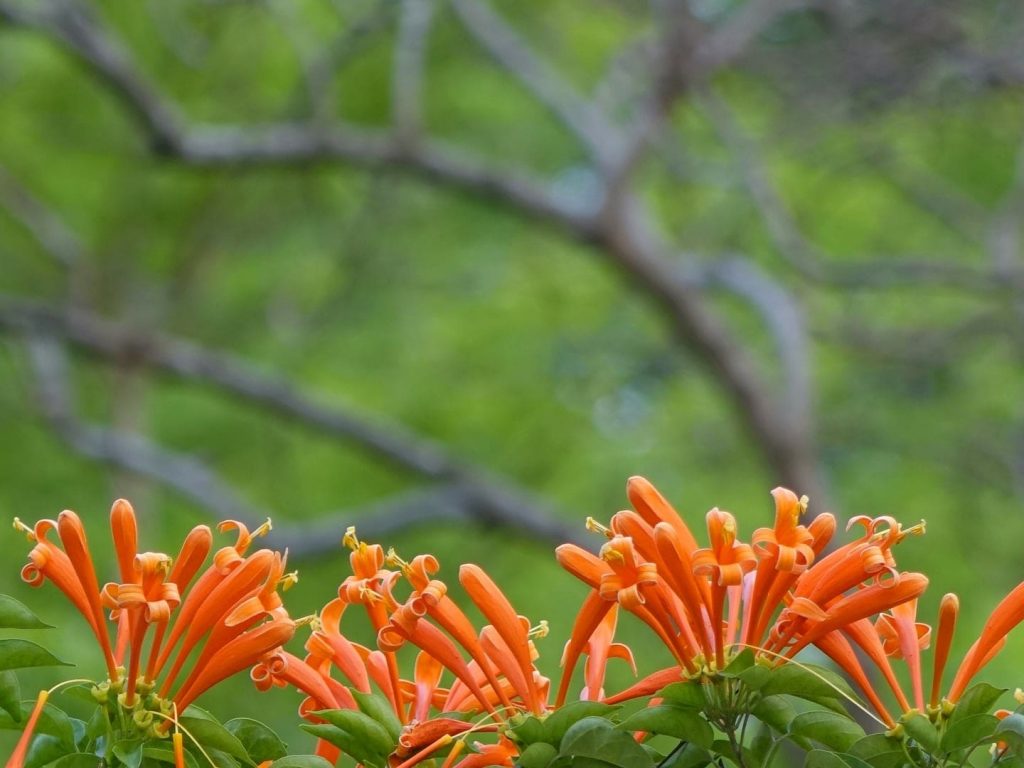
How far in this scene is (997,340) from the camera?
10758mm

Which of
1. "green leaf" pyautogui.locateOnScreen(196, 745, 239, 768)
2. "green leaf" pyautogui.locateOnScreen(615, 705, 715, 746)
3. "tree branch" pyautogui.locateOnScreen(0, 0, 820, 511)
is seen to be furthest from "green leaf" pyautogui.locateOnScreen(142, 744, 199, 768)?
"tree branch" pyautogui.locateOnScreen(0, 0, 820, 511)

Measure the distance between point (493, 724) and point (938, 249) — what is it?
13.7m

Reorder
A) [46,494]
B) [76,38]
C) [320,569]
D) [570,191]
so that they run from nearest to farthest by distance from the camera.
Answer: [76,38]
[320,569]
[46,494]
[570,191]

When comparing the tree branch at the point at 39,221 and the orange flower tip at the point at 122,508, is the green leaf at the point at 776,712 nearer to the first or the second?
the orange flower tip at the point at 122,508

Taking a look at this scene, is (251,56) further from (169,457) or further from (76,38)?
(76,38)

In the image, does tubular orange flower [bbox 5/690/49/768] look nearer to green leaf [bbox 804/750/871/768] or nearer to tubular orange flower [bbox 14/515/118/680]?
tubular orange flower [bbox 14/515/118/680]

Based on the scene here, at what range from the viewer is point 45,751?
1725 mm

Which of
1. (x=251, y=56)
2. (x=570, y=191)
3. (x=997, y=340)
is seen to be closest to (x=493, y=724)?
(x=997, y=340)

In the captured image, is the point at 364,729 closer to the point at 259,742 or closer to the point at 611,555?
the point at 259,742

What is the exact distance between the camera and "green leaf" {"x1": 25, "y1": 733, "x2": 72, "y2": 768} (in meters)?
1.72

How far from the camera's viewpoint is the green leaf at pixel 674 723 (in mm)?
1626

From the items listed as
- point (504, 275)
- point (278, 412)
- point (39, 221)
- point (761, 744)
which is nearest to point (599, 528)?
point (761, 744)

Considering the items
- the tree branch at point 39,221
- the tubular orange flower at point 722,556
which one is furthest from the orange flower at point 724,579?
the tree branch at point 39,221

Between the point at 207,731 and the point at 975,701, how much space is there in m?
0.87
